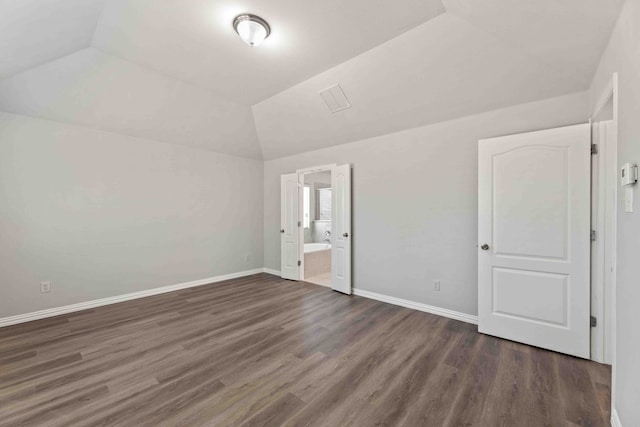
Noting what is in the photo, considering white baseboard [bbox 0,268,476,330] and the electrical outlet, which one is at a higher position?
the electrical outlet

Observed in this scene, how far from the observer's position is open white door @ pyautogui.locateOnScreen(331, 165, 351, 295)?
168 inches

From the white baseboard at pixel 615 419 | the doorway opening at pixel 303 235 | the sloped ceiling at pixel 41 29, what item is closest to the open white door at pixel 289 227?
the doorway opening at pixel 303 235

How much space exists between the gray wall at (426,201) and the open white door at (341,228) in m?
0.13

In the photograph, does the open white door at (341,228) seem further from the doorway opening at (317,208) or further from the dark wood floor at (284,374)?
the doorway opening at (317,208)

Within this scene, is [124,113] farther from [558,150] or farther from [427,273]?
[558,150]

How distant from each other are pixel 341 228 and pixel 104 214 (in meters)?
3.52

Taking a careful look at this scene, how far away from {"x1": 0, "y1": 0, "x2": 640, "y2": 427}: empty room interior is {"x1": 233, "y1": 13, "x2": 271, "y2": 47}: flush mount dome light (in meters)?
0.01

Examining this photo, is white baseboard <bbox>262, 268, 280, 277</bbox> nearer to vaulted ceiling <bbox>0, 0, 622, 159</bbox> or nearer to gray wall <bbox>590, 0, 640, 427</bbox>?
vaulted ceiling <bbox>0, 0, 622, 159</bbox>

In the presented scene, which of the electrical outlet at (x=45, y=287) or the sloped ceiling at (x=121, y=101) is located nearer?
the sloped ceiling at (x=121, y=101)

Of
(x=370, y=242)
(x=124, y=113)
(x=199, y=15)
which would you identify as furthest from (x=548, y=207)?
Result: (x=124, y=113)

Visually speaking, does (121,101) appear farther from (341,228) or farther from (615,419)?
(615,419)

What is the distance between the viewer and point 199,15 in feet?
7.77

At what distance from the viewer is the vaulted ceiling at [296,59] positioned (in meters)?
2.11

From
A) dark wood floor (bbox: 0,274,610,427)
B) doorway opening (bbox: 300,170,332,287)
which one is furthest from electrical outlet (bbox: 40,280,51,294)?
doorway opening (bbox: 300,170,332,287)
